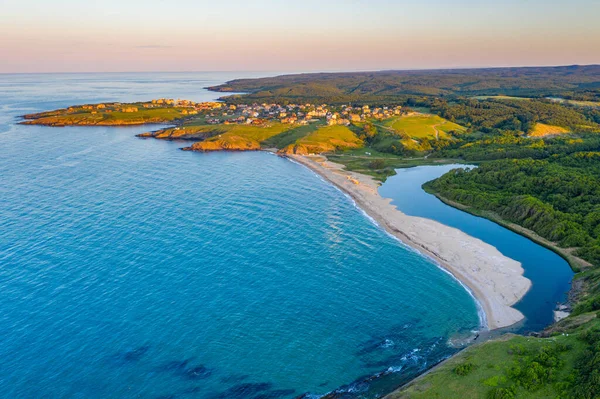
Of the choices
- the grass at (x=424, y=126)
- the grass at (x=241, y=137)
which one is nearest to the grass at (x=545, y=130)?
the grass at (x=424, y=126)

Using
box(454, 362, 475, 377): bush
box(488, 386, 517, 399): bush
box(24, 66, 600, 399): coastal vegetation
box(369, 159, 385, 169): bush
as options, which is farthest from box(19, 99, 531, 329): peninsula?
box(488, 386, 517, 399): bush

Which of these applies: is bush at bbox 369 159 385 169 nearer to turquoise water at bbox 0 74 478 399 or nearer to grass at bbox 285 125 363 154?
grass at bbox 285 125 363 154

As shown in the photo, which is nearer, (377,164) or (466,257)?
(466,257)

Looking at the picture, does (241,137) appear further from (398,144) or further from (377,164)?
(377,164)

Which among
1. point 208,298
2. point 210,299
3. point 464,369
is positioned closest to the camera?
point 464,369

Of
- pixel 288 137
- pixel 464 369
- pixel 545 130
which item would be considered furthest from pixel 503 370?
pixel 545 130

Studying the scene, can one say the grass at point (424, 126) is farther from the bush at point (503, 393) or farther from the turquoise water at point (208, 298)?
the bush at point (503, 393)

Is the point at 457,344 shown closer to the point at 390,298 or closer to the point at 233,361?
the point at 390,298
